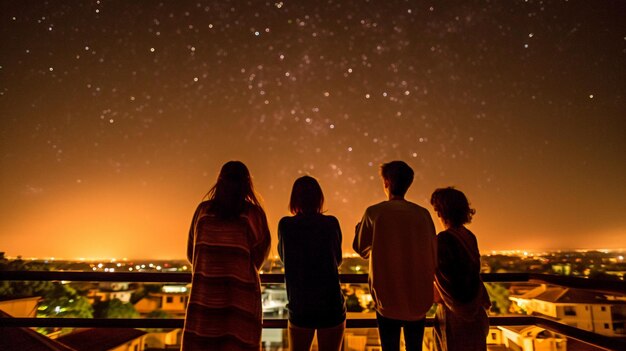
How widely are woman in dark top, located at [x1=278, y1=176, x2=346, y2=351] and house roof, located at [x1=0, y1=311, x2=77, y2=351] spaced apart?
2.11 metres

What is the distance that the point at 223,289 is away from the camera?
1820 mm

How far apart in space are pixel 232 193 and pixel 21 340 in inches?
95.7

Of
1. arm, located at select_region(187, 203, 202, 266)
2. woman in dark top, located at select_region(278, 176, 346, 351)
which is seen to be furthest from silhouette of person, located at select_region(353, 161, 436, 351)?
arm, located at select_region(187, 203, 202, 266)

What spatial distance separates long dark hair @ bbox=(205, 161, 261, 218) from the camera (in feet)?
6.10

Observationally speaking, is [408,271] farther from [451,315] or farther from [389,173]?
[389,173]

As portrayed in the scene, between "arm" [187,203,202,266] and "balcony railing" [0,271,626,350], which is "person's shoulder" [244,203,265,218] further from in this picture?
"balcony railing" [0,271,626,350]

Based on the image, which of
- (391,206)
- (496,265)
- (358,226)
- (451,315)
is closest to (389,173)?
(391,206)

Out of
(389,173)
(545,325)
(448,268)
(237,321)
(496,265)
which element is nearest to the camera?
(237,321)

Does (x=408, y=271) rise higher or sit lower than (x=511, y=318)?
higher

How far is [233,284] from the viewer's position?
1834mm

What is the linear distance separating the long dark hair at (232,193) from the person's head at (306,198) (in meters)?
0.20

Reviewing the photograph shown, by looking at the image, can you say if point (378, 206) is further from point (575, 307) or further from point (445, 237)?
point (575, 307)

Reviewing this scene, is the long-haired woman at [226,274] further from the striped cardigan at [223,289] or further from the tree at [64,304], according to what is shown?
the tree at [64,304]

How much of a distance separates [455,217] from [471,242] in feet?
0.52
